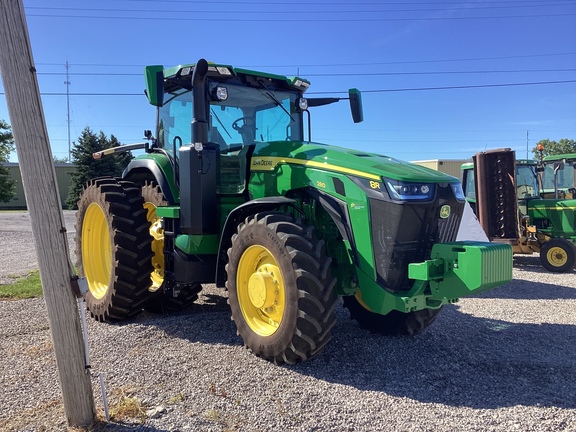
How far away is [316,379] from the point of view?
12.6 feet

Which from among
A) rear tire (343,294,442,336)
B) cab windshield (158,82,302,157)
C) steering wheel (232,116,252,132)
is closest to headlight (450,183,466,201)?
rear tire (343,294,442,336)

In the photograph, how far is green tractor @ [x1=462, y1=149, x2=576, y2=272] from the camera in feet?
33.3

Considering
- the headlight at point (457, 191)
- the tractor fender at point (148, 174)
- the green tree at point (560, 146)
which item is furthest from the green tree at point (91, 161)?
the green tree at point (560, 146)

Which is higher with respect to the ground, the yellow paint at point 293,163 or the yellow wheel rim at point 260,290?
the yellow paint at point 293,163

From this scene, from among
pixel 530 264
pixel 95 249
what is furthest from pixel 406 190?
pixel 530 264

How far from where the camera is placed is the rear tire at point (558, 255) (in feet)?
33.3

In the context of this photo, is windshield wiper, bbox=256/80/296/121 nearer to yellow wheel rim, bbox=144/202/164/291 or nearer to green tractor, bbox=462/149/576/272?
yellow wheel rim, bbox=144/202/164/291

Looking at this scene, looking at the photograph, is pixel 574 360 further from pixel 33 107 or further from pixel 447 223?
Answer: pixel 33 107

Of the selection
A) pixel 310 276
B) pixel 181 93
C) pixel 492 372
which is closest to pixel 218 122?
pixel 181 93

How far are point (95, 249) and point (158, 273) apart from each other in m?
1.01

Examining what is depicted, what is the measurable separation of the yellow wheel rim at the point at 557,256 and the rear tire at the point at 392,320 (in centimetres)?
686

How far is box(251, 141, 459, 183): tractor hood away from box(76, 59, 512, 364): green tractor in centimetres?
1

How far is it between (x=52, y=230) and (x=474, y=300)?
5.95 m

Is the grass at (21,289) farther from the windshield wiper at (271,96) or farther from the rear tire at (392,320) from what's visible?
the rear tire at (392,320)
